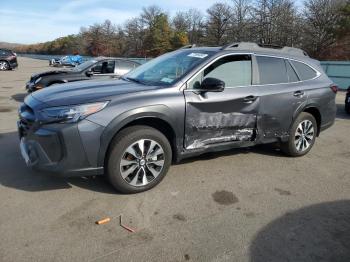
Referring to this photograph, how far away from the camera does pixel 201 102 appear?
14.0 feet

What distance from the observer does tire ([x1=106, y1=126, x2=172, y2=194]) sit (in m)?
3.78

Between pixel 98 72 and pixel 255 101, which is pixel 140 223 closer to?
pixel 255 101

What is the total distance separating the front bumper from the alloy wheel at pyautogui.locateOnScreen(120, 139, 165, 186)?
0.37m

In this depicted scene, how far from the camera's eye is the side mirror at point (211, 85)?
4.18m

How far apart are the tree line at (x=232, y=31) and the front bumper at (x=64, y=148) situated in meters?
24.0

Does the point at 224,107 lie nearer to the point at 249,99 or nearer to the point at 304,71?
the point at 249,99

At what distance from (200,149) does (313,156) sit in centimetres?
246

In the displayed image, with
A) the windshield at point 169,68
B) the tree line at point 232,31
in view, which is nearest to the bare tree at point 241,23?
the tree line at point 232,31

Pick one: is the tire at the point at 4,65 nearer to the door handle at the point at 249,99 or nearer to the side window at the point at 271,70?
the side window at the point at 271,70

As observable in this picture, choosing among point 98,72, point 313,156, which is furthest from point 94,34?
point 313,156

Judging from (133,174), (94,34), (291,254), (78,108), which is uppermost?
(94,34)

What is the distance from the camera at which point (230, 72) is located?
4629 millimetres

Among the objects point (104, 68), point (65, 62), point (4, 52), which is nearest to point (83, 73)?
point (104, 68)

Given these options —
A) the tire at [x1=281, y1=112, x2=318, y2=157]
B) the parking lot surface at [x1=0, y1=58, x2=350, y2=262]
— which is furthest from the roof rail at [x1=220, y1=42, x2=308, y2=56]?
the parking lot surface at [x1=0, y1=58, x2=350, y2=262]
